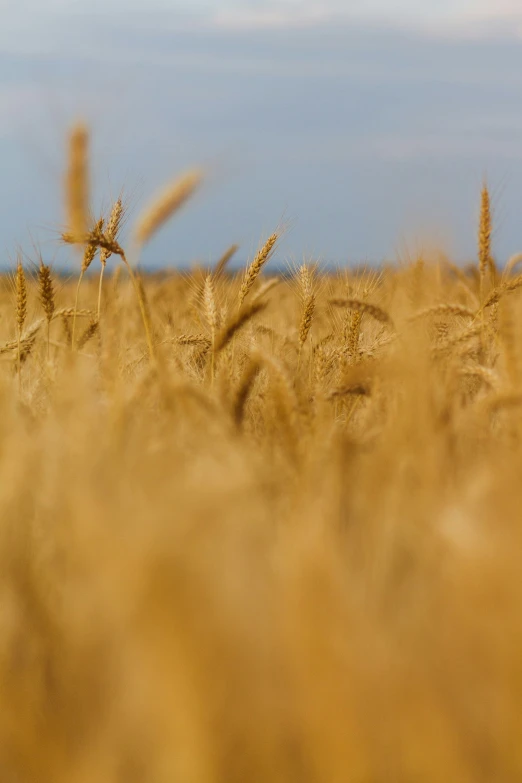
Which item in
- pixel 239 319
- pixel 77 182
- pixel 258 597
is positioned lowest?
pixel 258 597

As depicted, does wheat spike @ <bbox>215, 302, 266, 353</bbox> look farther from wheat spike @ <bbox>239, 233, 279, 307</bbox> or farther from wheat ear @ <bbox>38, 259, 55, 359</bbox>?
wheat ear @ <bbox>38, 259, 55, 359</bbox>

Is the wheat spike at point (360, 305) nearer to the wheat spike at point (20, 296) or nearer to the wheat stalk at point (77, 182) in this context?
the wheat stalk at point (77, 182)

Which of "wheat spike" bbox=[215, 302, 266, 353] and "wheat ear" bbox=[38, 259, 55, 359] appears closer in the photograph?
"wheat spike" bbox=[215, 302, 266, 353]

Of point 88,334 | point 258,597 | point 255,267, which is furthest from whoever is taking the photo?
point 88,334

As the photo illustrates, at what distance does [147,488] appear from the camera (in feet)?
3.29

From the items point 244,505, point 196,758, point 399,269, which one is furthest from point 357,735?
point 399,269

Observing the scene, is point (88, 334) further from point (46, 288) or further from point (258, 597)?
point (258, 597)

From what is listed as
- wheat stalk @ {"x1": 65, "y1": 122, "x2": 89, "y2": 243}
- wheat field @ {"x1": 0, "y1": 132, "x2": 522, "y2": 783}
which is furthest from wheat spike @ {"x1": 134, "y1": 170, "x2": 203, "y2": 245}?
wheat field @ {"x1": 0, "y1": 132, "x2": 522, "y2": 783}

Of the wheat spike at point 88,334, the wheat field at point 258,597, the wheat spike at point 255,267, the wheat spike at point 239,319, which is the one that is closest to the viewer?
the wheat field at point 258,597

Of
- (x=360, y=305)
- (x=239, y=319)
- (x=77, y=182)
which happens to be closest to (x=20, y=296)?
(x=77, y=182)

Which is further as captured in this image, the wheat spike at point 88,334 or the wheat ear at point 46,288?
the wheat spike at point 88,334

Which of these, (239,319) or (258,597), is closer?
(258,597)

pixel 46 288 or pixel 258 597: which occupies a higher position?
pixel 46 288

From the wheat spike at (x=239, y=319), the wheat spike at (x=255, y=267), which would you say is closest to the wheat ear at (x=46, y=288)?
the wheat spike at (x=255, y=267)
